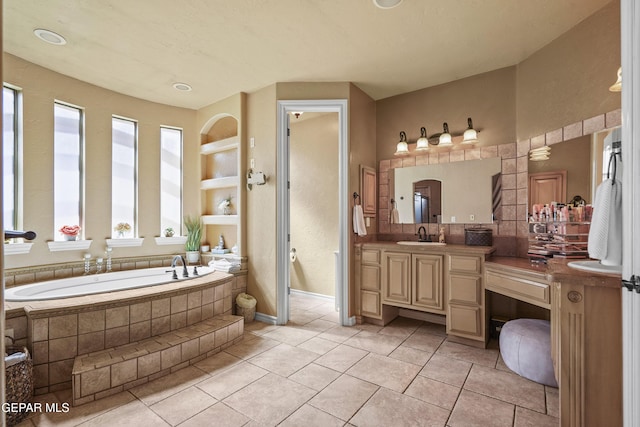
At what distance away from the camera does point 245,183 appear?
3607 mm

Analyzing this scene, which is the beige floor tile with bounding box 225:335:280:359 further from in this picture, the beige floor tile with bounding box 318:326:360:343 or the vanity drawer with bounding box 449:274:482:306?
the vanity drawer with bounding box 449:274:482:306

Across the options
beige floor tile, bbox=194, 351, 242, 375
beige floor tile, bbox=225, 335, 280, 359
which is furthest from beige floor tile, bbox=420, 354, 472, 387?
beige floor tile, bbox=194, 351, 242, 375

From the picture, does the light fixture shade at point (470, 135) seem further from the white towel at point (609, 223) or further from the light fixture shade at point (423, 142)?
the white towel at point (609, 223)

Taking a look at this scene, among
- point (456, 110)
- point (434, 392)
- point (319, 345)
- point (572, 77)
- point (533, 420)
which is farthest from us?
point (456, 110)

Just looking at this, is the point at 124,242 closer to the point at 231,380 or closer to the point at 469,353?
the point at 231,380

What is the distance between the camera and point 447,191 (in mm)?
3273

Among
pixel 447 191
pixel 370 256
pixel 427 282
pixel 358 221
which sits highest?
pixel 447 191

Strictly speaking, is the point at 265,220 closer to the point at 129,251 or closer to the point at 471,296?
the point at 129,251

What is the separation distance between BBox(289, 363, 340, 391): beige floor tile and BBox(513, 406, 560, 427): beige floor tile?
3.79ft

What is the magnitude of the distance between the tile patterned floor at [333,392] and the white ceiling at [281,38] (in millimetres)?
2706

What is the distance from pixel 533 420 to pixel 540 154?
6.91 ft

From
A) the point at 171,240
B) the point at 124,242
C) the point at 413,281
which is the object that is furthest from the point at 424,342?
the point at 124,242

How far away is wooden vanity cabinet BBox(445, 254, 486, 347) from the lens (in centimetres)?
266

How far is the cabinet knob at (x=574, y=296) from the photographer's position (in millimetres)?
1332
